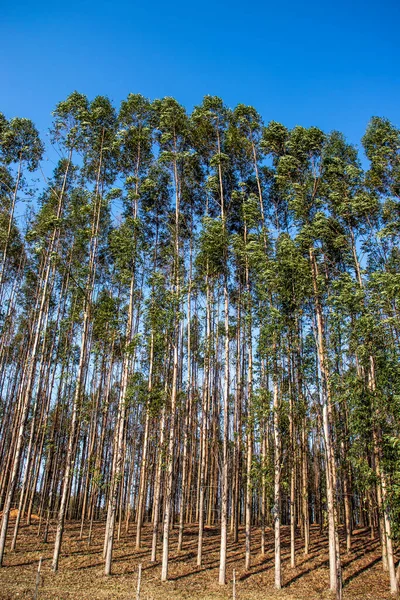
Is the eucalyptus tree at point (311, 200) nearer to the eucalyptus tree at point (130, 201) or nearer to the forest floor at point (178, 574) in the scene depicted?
the forest floor at point (178, 574)

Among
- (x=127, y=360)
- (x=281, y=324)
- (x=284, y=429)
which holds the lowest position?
(x=284, y=429)

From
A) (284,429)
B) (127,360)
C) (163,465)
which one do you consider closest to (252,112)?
(127,360)

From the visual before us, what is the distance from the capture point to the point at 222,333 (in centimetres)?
1777

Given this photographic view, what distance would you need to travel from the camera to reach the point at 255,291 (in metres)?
18.2

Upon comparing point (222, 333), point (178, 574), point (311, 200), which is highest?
point (311, 200)

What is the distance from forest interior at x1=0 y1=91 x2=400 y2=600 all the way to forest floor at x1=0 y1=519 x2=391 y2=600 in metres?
0.10

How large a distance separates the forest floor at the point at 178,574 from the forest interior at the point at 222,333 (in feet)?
0.34

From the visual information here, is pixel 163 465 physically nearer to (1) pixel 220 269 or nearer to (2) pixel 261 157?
(1) pixel 220 269

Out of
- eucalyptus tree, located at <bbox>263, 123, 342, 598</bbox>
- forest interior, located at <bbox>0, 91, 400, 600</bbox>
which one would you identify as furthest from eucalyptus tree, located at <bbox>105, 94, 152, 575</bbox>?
eucalyptus tree, located at <bbox>263, 123, 342, 598</bbox>

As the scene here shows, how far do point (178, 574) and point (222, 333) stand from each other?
30.4ft

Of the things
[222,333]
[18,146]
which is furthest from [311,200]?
[18,146]

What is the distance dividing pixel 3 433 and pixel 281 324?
82.8 feet

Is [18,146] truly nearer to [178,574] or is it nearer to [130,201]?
→ [130,201]

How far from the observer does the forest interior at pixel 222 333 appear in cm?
1352
